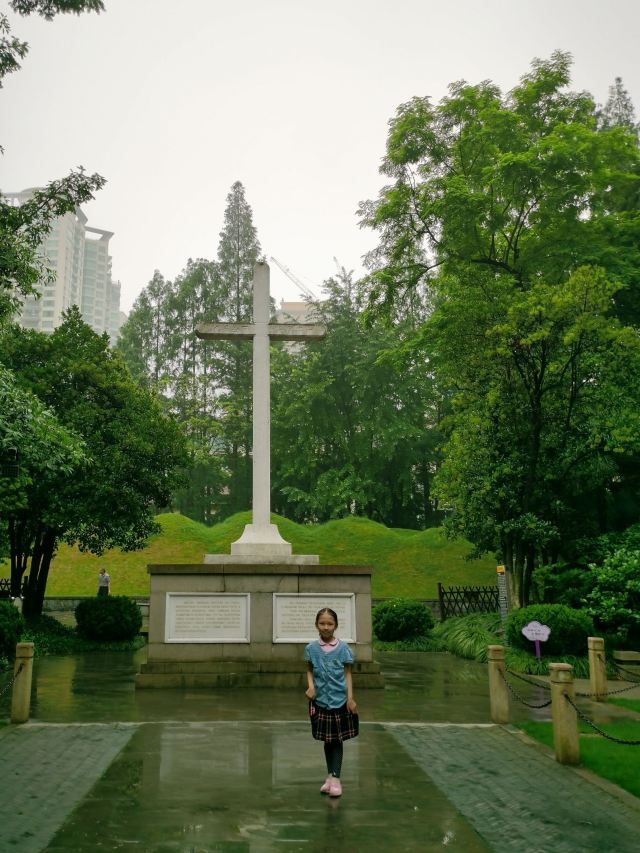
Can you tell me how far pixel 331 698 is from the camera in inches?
241

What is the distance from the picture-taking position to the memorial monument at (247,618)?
39.4 feet

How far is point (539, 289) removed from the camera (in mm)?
18547

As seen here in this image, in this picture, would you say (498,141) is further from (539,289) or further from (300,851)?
(300,851)

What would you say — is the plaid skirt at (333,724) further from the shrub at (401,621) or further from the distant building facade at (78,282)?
the distant building facade at (78,282)

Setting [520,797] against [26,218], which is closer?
[520,797]

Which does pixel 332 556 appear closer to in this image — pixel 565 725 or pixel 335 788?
pixel 565 725

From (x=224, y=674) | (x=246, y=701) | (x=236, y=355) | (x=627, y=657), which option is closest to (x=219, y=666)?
(x=224, y=674)

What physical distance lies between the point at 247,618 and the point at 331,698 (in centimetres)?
636

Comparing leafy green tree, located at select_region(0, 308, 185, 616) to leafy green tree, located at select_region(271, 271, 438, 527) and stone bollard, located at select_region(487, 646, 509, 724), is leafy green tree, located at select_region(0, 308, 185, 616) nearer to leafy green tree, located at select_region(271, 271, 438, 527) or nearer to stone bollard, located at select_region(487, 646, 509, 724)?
stone bollard, located at select_region(487, 646, 509, 724)

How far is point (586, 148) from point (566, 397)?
747cm

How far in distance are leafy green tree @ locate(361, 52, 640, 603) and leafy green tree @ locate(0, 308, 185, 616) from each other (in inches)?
322

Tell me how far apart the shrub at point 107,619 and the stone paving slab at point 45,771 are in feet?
35.8

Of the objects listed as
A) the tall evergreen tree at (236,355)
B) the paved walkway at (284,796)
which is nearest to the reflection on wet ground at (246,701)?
the paved walkway at (284,796)

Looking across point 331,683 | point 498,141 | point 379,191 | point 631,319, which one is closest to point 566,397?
point 631,319
